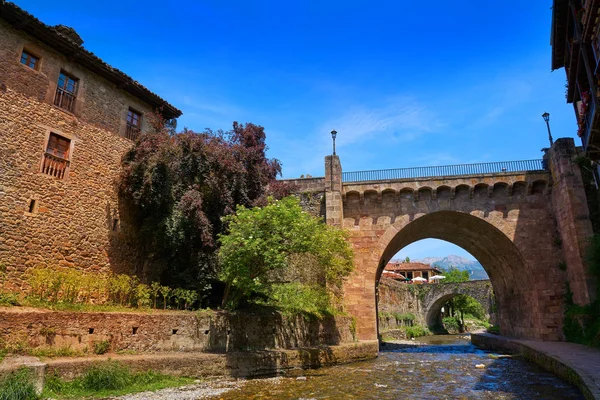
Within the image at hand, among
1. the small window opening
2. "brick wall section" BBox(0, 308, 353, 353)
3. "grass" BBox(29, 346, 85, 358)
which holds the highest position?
the small window opening

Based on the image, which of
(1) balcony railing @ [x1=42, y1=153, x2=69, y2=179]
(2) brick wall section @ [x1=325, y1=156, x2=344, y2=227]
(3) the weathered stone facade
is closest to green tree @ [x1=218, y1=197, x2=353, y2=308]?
(1) balcony railing @ [x1=42, y1=153, x2=69, y2=179]

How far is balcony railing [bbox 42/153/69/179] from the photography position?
1455 centimetres

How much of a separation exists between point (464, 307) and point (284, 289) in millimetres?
46295

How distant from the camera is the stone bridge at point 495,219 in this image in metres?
20.0

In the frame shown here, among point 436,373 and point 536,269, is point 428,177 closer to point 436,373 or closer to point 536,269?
point 536,269

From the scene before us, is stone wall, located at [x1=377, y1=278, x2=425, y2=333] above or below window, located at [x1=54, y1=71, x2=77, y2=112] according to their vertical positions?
below

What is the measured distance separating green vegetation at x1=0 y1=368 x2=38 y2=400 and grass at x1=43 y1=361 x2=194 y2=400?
0.38 meters

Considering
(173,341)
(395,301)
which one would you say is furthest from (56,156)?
(395,301)

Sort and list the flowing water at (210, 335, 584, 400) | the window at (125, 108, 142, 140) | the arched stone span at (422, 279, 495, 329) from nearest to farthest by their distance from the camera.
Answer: the flowing water at (210, 335, 584, 400) < the window at (125, 108, 142, 140) < the arched stone span at (422, 279, 495, 329)

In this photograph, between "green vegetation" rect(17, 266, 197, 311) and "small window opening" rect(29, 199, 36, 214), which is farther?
"small window opening" rect(29, 199, 36, 214)

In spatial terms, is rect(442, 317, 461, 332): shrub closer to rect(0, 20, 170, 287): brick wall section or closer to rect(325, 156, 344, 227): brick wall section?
rect(325, 156, 344, 227): brick wall section

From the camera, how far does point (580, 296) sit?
18625 mm

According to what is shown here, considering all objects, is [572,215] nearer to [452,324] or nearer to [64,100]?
[64,100]

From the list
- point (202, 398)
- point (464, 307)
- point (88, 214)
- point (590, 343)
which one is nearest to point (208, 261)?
point (88, 214)
